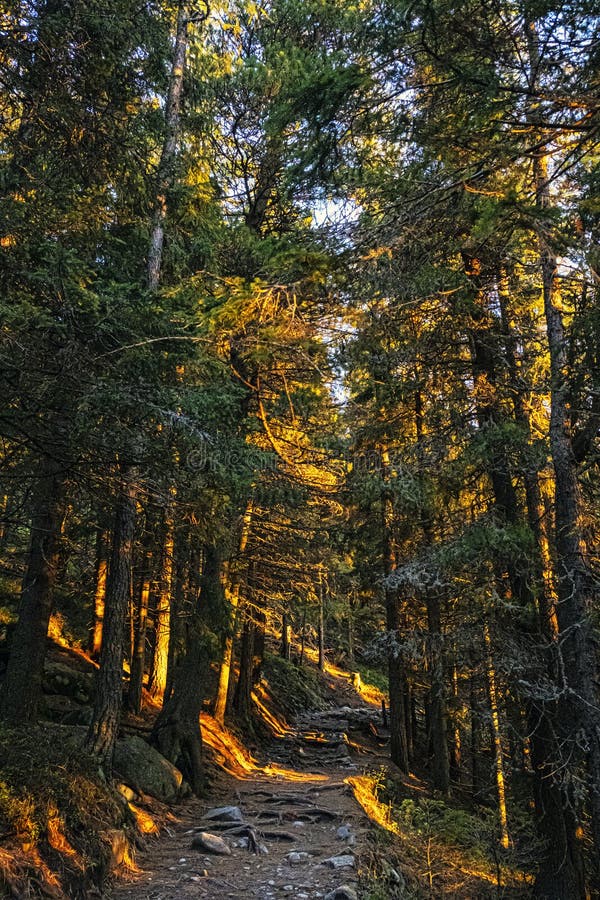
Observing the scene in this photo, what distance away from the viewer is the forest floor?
620cm

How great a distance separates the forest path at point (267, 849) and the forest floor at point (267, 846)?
0.01 metres

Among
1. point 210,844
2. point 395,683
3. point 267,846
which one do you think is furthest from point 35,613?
point 395,683

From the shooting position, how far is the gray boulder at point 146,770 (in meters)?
8.87

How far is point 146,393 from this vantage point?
614 centimetres

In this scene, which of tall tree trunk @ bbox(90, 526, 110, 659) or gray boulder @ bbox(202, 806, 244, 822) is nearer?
gray boulder @ bbox(202, 806, 244, 822)

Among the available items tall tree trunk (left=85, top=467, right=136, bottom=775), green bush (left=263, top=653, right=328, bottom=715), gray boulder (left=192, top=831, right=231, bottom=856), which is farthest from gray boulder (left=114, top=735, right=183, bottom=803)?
green bush (left=263, top=653, right=328, bottom=715)

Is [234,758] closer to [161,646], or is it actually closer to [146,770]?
[161,646]

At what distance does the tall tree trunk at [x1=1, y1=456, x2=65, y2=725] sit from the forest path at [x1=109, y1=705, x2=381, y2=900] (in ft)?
10.4

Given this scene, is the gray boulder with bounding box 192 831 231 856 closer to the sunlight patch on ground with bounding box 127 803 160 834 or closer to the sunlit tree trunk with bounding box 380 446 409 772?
the sunlight patch on ground with bounding box 127 803 160 834

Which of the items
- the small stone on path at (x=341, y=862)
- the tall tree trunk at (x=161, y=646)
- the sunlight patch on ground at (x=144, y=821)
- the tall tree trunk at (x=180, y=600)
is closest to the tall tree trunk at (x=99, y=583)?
the tall tree trunk at (x=161, y=646)

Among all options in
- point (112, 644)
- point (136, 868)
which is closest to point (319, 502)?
point (112, 644)

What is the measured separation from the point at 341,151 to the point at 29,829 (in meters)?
7.51

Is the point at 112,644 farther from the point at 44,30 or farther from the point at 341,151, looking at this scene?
the point at 44,30

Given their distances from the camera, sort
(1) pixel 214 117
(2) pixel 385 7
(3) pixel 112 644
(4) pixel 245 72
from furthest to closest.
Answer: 1. (1) pixel 214 117
2. (4) pixel 245 72
3. (3) pixel 112 644
4. (2) pixel 385 7
